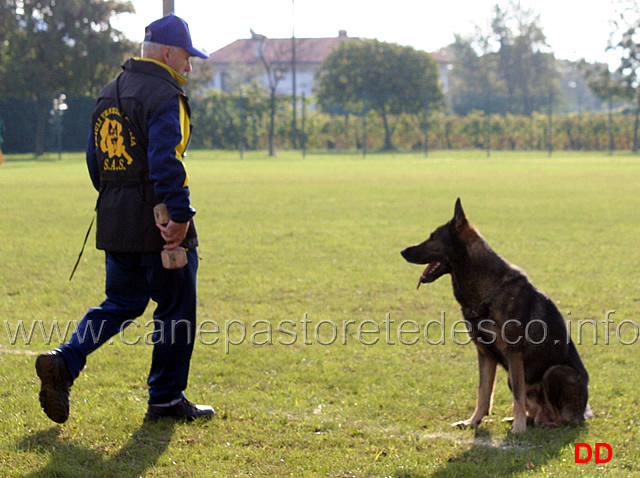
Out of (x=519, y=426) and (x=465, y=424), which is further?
(x=465, y=424)

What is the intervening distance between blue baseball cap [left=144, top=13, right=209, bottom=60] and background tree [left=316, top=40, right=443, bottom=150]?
159 feet

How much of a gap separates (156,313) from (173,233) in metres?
0.55

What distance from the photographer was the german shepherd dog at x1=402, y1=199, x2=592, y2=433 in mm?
4195

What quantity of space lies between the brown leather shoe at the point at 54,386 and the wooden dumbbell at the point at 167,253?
727 millimetres

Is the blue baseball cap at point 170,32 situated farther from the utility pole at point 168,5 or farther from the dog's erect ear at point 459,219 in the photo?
the utility pole at point 168,5

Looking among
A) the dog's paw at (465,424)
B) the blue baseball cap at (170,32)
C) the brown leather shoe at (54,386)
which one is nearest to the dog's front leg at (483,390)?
the dog's paw at (465,424)

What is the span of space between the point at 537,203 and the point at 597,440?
43.9 ft

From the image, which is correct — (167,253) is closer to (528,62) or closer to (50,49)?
(50,49)

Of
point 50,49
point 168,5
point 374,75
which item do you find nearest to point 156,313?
point 168,5

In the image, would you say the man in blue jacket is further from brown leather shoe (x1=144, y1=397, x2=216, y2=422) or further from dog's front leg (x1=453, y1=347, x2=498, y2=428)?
dog's front leg (x1=453, y1=347, x2=498, y2=428)

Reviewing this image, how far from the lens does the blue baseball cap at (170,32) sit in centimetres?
393

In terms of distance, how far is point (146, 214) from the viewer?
12.8 ft

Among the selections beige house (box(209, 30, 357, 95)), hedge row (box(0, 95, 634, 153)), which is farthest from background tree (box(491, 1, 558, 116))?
hedge row (box(0, 95, 634, 153))

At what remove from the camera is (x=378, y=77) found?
177ft
